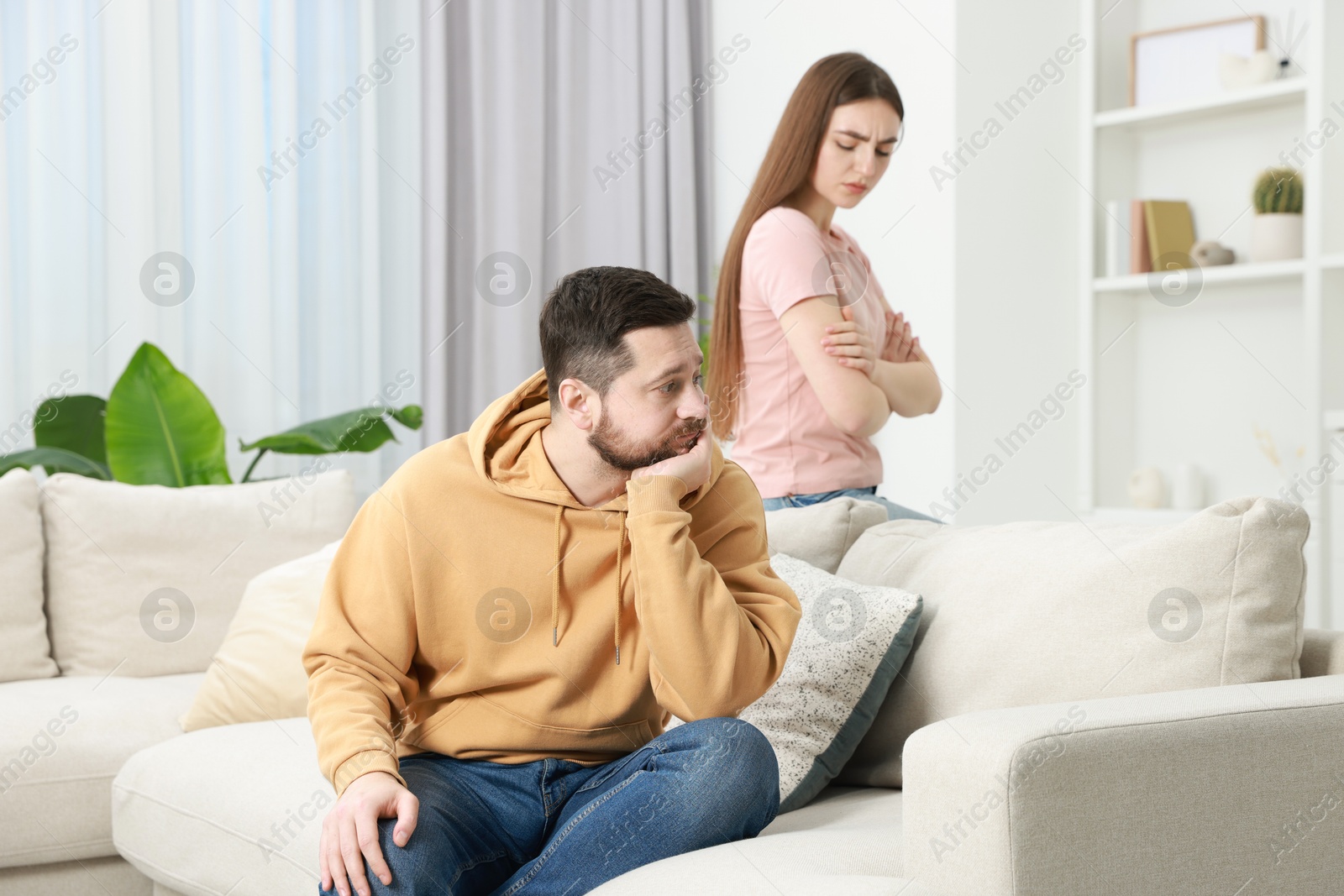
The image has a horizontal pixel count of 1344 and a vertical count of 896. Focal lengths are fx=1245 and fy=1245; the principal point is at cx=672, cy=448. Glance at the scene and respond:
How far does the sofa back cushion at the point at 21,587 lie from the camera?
2.38 m

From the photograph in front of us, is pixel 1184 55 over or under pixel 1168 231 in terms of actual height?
over

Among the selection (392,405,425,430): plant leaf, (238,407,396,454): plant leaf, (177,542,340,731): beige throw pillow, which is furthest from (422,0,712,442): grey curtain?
(177,542,340,731): beige throw pillow

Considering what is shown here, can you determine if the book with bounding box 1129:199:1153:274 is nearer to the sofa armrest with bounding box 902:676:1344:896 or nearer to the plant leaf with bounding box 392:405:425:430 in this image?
the plant leaf with bounding box 392:405:425:430

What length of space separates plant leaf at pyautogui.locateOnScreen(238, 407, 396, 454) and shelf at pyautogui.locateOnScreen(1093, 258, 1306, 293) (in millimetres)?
2065

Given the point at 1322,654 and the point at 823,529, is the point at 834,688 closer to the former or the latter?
the point at 823,529

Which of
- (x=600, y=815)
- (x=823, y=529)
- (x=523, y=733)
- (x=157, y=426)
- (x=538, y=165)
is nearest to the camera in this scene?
(x=600, y=815)

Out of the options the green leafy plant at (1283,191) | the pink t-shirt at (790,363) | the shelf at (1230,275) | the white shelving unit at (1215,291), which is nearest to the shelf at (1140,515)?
the white shelving unit at (1215,291)

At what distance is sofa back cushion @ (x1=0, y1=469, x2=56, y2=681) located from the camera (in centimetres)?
238

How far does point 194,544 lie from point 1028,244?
2.39m

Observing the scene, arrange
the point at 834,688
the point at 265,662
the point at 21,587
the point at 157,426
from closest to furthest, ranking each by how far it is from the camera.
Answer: the point at 834,688, the point at 265,662, the point at 21,587, the point at 157,426

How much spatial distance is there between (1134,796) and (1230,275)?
2.63 metres

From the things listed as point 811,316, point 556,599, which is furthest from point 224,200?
point 556,599

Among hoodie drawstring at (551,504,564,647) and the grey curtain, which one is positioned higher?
the grey curtain

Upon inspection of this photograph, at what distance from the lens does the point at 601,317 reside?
55.2 inches
